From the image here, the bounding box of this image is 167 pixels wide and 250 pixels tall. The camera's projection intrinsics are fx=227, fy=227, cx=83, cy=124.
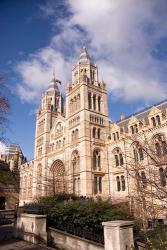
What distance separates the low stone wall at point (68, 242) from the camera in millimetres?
10684

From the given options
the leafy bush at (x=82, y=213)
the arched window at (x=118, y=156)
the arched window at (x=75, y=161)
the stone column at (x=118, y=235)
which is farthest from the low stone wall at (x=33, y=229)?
the arched window at (x=75, y=161)

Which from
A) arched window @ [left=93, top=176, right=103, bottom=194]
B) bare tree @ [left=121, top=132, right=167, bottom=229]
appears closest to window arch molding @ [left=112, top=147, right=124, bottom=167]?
arched window @ [left=93, top=176, right=103, bottom=194]

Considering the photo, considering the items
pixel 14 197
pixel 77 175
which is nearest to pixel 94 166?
pixel 77 175

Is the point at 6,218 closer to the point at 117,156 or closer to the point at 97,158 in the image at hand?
the point at 97,158

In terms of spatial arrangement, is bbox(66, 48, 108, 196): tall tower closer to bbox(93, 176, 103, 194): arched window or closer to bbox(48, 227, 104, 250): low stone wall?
bbox(93, 176, 103, 194): arched window

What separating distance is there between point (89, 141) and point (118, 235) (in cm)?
2635

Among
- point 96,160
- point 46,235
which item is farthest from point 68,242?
point 96,160

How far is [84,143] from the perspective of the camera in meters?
33.6

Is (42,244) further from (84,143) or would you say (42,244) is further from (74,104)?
(74,104)

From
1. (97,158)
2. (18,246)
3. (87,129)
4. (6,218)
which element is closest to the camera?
(18,246)

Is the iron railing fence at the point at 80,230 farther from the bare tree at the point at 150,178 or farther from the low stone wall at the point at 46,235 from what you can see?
the bare tree at the point at 150,178

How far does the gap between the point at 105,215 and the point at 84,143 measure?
22.4 meters

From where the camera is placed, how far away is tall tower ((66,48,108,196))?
108 feet

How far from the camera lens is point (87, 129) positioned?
3472 centimetres
